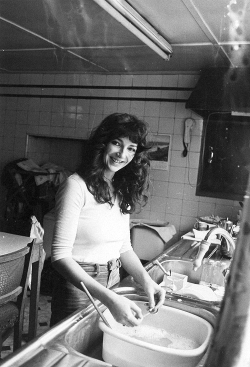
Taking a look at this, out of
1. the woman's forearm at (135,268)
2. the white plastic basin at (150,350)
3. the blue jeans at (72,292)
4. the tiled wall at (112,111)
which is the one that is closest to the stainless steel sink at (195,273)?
the woman's forearm at (135,268)

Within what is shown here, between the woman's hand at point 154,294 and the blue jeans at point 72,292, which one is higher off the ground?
the woman's hand at point 154,294

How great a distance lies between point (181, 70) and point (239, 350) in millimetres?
4806

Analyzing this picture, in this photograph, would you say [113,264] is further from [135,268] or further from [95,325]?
[95,325]

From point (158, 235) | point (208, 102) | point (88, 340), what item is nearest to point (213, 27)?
point (208, 102)

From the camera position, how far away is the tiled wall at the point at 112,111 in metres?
4.86

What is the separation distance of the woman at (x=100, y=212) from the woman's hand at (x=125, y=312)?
31cm

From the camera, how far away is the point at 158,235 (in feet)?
14.5

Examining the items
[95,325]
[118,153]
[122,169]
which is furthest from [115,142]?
[95,325]

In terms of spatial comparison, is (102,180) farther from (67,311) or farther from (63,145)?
(63,145)

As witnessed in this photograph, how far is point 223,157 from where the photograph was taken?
473cm

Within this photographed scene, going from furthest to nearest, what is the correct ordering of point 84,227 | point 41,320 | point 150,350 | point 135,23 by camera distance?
1. point 41,320
2. point 135,23
3. point 84,227
4. point 150,350

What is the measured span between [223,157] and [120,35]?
7.07ft

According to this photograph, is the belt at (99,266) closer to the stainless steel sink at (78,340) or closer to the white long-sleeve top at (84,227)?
the white long-sleeve top at (84,227)

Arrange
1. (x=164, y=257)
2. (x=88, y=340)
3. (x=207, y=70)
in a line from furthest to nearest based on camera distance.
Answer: (x=207, y=70) < (x=164, y=257) < (x=88, y=340)
